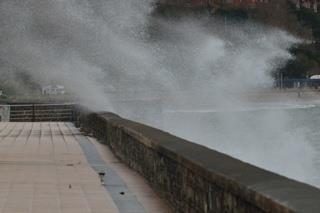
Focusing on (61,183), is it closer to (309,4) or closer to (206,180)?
(206,180)

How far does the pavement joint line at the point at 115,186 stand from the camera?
29.3ft

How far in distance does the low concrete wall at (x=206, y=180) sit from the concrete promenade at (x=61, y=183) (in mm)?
274

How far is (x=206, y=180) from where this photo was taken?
6871 millimetres

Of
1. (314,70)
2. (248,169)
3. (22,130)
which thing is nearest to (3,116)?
(22,130)

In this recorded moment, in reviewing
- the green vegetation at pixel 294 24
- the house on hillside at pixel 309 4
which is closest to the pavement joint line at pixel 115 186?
the green vegetation at pixel 294 24

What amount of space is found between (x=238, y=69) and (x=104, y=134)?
23912 millimetres

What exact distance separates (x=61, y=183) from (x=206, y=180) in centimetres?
437

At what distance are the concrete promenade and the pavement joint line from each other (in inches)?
0.5

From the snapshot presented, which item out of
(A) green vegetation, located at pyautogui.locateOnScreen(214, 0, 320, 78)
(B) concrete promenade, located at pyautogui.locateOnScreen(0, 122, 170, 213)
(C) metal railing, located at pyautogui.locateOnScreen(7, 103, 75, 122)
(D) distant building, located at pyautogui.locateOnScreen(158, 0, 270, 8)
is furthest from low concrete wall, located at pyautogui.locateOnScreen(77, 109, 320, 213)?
(A) green vegetation, located at pyautogui.locateOnScreen(214, 0, 320, 78)

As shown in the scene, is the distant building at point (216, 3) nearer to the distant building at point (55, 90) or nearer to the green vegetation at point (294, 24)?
the green vegetation at point (294, 24)

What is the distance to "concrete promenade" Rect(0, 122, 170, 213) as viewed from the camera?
8.90 metres

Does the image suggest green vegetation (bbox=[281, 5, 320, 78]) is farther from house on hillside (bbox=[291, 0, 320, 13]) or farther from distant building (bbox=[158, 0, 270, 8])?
distant building (bbox=[158, 0, 270, 8])

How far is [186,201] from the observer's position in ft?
25.4

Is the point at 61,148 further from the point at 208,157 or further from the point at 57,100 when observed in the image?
the point at 57,100
